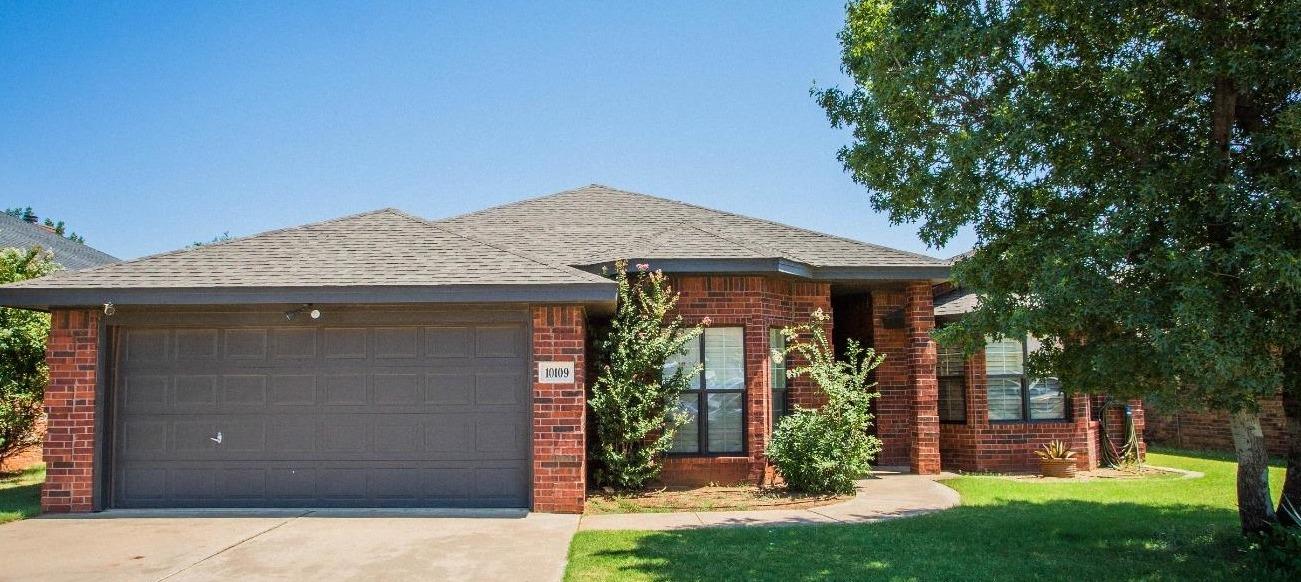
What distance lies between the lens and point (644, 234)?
39.4 feet

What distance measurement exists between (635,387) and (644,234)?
114 inches

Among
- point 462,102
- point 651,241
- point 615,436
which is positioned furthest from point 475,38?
point 615,436

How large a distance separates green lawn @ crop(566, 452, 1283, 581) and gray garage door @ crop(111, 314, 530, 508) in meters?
2.12

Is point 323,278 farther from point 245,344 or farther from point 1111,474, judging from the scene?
point 1111,474

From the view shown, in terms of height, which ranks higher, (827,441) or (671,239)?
(671,239)

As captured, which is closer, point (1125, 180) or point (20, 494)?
point (1125, 180)

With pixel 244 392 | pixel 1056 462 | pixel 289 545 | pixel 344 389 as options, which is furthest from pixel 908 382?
pixel 244 392

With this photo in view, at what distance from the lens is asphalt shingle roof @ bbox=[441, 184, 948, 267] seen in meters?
11.0

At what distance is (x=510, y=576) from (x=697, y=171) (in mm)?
10695

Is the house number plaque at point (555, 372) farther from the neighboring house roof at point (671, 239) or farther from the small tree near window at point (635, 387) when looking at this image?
the neighboring house roof at point (671, 239)

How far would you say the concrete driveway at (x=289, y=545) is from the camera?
6.15 meters

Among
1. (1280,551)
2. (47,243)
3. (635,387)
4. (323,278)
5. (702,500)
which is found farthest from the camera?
(47,243)

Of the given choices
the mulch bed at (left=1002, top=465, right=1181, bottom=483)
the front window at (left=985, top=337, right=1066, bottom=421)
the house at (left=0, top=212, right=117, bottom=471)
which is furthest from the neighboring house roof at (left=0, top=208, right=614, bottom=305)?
the house at (left=0, top=212, right=117, bottom=471)

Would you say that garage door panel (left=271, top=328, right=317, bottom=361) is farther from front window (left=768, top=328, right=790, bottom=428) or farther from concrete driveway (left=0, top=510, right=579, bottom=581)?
front window (left=768, top=328, right=790, bottom=428)
